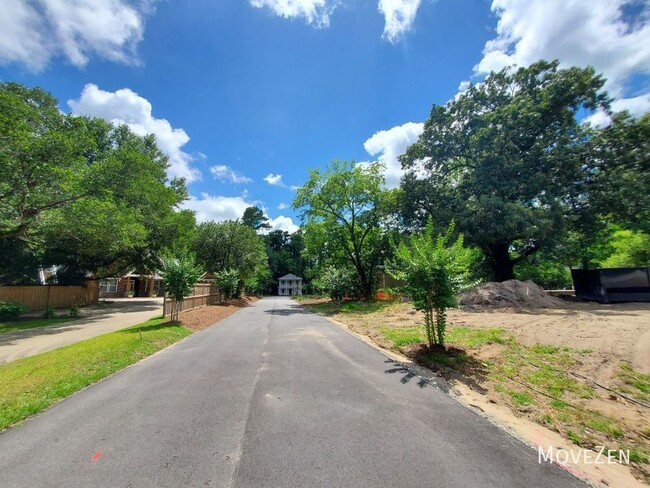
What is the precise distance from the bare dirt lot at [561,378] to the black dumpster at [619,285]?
10.3 metres

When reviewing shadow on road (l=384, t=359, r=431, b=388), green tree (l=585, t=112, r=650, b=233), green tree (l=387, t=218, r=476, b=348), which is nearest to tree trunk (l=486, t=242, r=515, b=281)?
green tree (l=585, t=112, r=650, b=233)

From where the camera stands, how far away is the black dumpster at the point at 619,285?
57.2 feet

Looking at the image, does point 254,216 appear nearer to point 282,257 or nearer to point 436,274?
point 282,257

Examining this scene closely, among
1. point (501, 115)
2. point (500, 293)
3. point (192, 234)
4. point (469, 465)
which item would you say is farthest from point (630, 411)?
point (192, 234)

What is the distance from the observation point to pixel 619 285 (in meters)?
17.9

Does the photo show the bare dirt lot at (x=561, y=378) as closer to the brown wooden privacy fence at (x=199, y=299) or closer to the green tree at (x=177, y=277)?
the green tree at (x=177, y=277)

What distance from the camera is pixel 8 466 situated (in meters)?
2.93

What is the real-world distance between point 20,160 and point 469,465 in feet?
57.8

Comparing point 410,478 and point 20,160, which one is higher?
point 20,160

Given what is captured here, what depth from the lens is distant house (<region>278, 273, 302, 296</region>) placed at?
2756 inches

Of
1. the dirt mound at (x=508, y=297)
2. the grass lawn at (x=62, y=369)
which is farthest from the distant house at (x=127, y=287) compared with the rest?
the dirt mound at (x=508, y=297)

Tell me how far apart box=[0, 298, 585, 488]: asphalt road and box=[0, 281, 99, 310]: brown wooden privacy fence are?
18866mm

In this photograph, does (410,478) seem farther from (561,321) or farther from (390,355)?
(561,321)

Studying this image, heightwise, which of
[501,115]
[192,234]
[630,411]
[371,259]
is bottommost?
[630,411]
